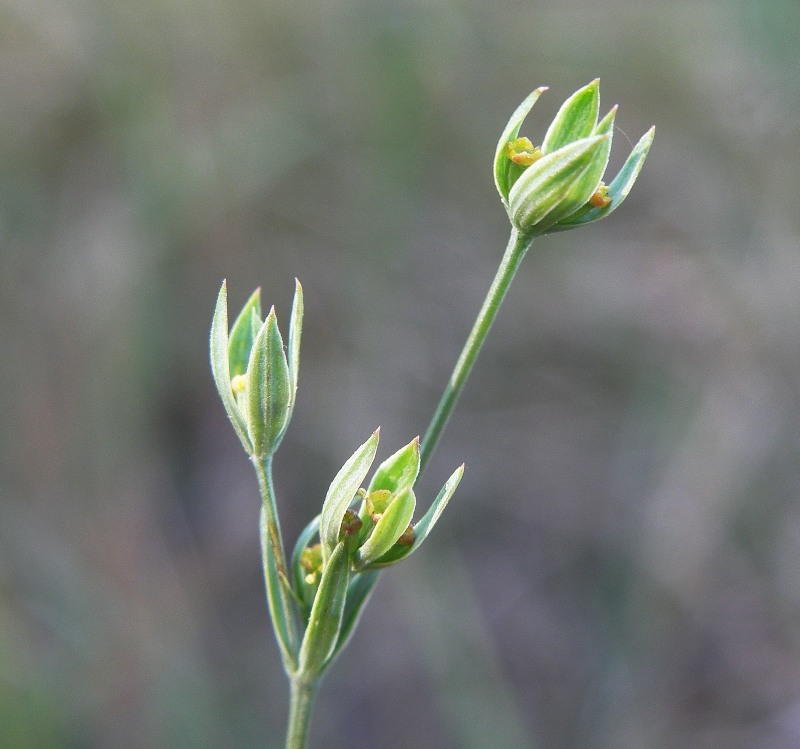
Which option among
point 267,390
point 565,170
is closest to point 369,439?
point 267,390

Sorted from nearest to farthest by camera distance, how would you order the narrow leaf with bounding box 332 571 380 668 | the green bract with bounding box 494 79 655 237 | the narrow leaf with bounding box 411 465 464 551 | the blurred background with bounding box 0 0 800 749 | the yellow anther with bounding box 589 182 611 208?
the narrow leaf with bounding box 411 465 464 551, the green bract with bounding box 494 79 655 237, the yellow anther with bounding box 589 182 611 208, the narrow leaf with bounding box 332 571 380 668, the blurred background with bounding box 0 0 800 749

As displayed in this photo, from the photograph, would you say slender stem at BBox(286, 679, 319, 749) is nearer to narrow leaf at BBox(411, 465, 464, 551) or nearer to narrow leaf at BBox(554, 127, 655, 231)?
narrow leaf at BBox(411, 465, 464, 551)

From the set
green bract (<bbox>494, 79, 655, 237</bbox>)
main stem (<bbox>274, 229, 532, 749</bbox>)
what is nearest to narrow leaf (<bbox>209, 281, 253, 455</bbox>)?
main stem (<bbox>274, 229, 532, 749</bbox>)

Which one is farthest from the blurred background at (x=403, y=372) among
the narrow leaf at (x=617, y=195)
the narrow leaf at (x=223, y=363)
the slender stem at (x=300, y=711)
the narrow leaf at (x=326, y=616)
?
the narrow leaf at (x=617, y=195)

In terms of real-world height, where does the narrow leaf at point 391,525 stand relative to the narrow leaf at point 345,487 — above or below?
below

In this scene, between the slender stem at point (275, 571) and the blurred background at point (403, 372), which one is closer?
the slender stem at point (275, 571)

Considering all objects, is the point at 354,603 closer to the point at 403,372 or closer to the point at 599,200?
the point at 599,200

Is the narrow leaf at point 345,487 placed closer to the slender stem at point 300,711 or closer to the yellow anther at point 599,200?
the slender stem at point 300,711
